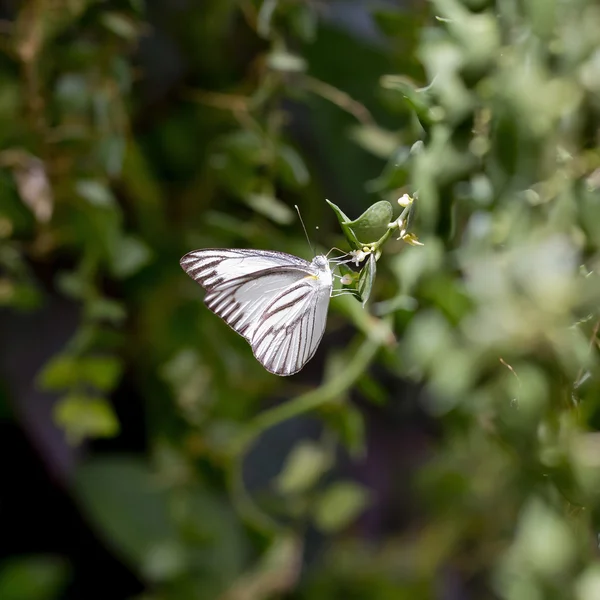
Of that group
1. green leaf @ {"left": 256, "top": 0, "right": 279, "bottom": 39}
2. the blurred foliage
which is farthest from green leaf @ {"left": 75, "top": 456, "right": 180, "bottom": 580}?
green leaf @ {"left": 256, "top": 0, "right": 279, "bottom": 39}

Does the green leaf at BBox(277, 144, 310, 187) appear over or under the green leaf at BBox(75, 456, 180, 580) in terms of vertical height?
over

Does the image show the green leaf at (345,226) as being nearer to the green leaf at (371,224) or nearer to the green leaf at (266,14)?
the green leaf at (371,224)

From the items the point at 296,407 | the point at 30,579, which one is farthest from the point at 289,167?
the point at 30,579

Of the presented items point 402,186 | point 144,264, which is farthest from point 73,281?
point 402,186

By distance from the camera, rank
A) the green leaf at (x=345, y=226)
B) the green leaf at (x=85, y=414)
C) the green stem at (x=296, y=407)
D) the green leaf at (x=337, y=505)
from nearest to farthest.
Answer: the green leaf at (x=345, y=226) → the green stem at (x=296, y=407) → the green leaf at (x=85, y=414) → the green leaf at (x=337, y=505)

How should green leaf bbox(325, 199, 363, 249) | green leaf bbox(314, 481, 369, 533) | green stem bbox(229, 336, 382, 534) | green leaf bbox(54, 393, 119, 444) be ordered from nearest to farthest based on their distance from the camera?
green leaf bbox(325, 199, 363, 249)
green stem bbox(229, 336, 382, 534)
green leaf bbox(54, 393, 119, 444)
green leaf bbox(314, 481, 369, 533)

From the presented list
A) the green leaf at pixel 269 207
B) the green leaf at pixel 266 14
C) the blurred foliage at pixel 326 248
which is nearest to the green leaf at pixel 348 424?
the blurred foliage at pixel 326 248

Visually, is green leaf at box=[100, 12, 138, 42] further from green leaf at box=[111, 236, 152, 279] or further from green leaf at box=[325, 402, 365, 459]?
green leaf at box=[325, 402, 365, 459]

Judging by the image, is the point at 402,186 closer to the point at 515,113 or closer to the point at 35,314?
the point at 515,113
